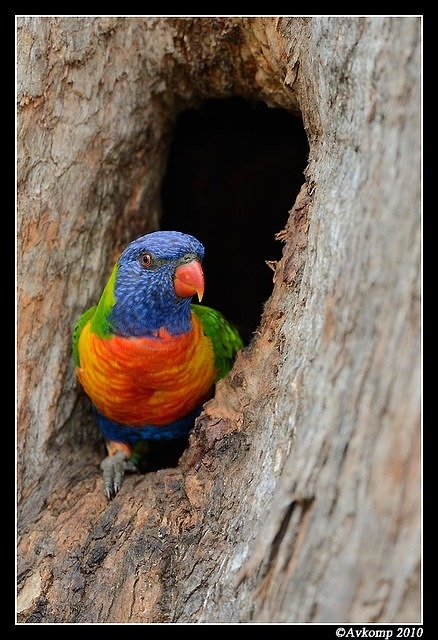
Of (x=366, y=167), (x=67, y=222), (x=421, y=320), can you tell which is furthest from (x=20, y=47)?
(x=421, y=320)

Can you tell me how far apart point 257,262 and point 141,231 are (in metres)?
1.39

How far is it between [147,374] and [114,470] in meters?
0.67

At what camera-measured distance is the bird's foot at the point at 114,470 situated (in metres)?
3.10

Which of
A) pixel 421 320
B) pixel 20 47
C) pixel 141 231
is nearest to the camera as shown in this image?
pixel 421 320

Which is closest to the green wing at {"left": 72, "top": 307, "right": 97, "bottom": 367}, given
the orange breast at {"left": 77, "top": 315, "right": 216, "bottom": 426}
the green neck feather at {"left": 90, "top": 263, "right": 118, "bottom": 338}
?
the orange breast at {"left": 77, "top": 315, "right": 216, "bottom": 426}

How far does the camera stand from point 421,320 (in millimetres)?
1759

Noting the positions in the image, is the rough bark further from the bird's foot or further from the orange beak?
the orange beak

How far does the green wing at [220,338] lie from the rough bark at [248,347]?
355mm

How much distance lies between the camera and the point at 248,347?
2.98 m

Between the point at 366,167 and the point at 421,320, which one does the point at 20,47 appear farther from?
the point at 421,320

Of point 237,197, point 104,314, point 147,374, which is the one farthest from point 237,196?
point 147,374
